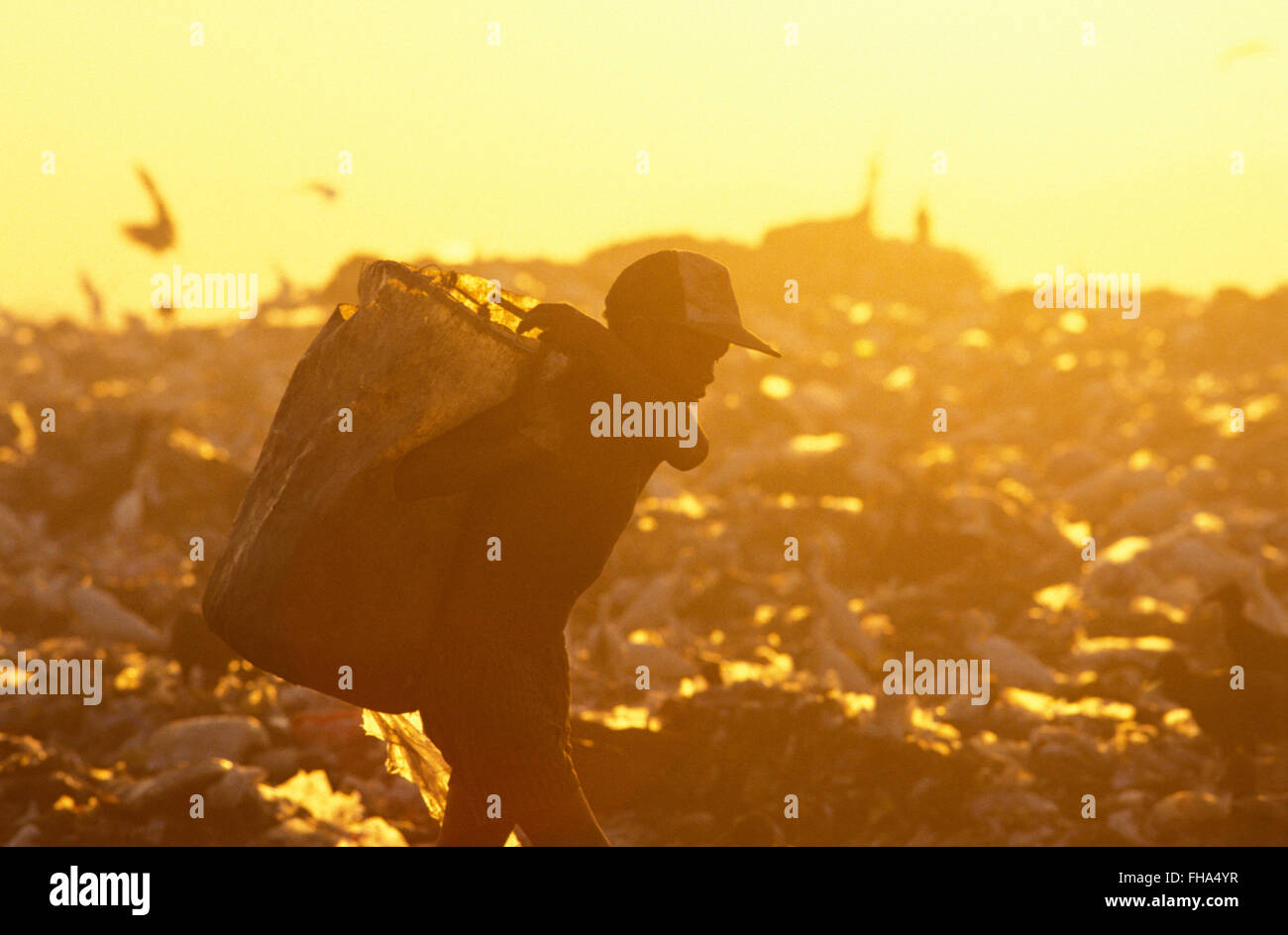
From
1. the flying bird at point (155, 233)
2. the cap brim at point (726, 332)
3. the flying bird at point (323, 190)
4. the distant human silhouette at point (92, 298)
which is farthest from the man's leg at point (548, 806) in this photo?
the distant human silhouette at point (92, 298)

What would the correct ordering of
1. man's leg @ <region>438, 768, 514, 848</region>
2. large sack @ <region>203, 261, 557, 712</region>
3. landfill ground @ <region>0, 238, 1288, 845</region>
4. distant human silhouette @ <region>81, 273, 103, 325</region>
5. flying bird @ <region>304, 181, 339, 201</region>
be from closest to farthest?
large sack @ <region>203, 261, 557, 712</region>
man's leg @ <region>438, 768, 514, 848</region>
landfill ground @ <region>0, 238, 1288, 845</region>
flying bird @ <region>304, 181, 339, 201</region>
distant human silhouette @ <region>81, 273, 103, 325</region>

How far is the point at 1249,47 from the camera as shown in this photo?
13133mm

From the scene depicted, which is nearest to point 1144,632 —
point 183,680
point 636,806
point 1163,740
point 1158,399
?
point 1163,740

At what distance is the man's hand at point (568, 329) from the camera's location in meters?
3.76

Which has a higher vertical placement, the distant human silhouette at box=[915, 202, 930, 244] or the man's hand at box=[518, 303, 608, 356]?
the distant human silhouette at box=[915, 202, 930, 244]

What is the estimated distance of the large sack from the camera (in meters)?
3.86

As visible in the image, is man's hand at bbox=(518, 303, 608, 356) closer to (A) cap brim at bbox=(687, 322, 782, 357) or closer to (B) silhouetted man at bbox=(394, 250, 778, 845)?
(B) silhouetted man at bbox=(394, 250, 778, 845)

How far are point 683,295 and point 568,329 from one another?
1.03 feet

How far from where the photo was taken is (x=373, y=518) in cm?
389

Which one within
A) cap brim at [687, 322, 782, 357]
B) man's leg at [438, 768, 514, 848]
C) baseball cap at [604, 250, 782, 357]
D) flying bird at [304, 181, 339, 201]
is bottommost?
man's leg at [438, 768, 514, 848]

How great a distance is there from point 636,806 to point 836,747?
1.09 m

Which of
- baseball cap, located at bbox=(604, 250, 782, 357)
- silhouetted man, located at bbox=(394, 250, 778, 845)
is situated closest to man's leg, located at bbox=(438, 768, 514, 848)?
silhouetted man, located at bbox=(394, 250, 778, 845)

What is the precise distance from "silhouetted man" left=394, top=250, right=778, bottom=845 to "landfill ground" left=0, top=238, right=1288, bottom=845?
4.17ft
